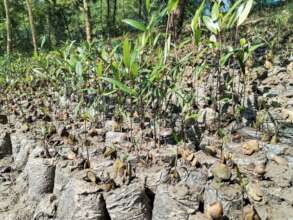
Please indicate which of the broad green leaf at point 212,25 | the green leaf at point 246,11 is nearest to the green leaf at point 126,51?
the broad green leaf at point 212,25

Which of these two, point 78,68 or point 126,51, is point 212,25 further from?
point 78,68

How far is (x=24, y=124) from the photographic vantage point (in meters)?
3.18

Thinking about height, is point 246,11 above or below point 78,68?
above

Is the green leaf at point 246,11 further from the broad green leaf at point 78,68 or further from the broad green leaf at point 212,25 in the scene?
the broad green leaf at point 78,68

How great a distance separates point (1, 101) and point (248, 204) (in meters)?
3.41

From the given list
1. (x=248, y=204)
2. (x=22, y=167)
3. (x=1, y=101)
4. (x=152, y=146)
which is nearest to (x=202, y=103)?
(x=152, y=146)

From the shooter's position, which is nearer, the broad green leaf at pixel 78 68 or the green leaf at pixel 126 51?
the green leaf at pixel 126 51

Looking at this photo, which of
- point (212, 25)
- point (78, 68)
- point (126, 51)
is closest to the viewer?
point (126, 51)

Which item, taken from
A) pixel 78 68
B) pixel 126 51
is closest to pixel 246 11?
pixel 126 51

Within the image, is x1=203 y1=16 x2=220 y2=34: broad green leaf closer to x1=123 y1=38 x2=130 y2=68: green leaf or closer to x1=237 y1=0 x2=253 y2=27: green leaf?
x1=237 y1=0 x2=253 y2=27: green leaf

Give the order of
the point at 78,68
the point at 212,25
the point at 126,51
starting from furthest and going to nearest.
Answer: the point at 78,68 < the point at 212,25 < the point at 126,51

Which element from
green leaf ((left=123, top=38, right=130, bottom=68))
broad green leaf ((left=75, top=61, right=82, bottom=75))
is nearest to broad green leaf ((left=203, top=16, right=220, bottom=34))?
green leaf ((left=123, top=38, right=130, bottom=68))

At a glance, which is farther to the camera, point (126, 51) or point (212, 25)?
point (212, 25)

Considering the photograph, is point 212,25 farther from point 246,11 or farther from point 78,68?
point 78,68
